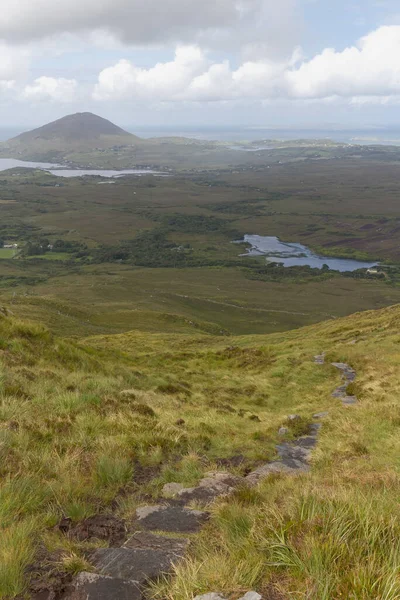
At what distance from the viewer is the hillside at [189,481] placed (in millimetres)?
4207

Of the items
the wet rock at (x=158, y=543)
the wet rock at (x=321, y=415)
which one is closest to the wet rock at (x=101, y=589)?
the wet rock at (x=158, y=543)

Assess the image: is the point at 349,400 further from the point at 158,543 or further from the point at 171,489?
the point at 158,543

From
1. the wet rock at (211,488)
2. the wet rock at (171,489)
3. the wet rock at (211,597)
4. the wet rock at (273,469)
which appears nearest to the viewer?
the wet rock at (211,597)

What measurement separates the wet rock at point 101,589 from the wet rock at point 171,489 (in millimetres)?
3069

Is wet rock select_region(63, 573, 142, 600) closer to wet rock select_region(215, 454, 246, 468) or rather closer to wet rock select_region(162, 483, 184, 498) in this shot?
wet rock select_region(162, 483, 184, 498)

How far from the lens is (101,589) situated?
451 centimetres

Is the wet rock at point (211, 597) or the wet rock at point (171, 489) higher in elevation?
the wet rock at point (211, 597)

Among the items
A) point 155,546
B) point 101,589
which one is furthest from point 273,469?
→ point 101,589

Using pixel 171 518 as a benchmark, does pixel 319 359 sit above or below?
below

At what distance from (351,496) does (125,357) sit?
30222mm

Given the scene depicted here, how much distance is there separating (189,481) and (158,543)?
290 centimetres

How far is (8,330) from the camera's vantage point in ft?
64.7

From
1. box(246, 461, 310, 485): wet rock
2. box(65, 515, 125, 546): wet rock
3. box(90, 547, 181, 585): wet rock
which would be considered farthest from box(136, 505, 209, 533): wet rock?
box(246, 461, 310, 485): wet rock

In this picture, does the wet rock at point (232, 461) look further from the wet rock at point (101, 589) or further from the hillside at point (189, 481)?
the wet rock at point (101, 589)
